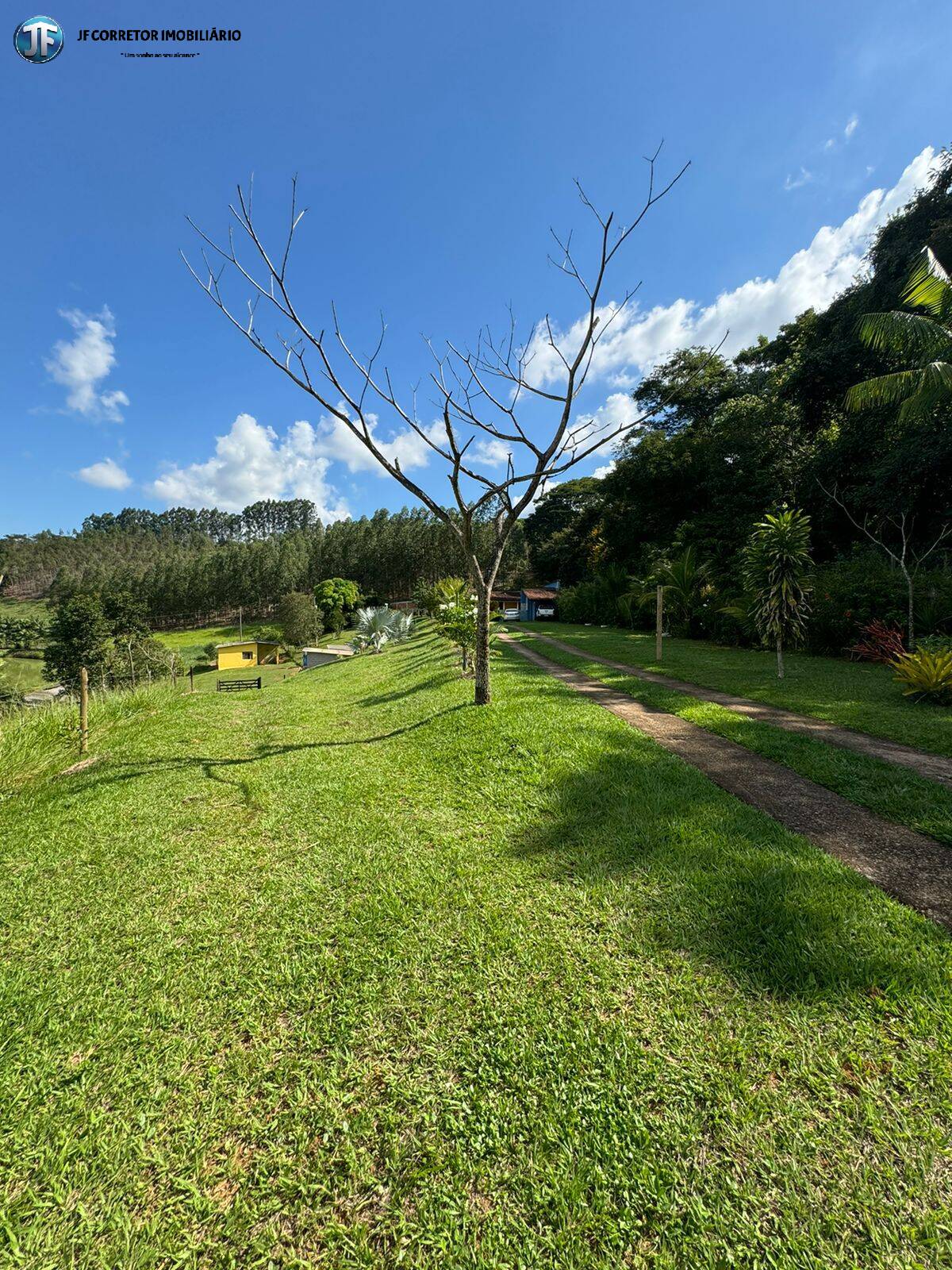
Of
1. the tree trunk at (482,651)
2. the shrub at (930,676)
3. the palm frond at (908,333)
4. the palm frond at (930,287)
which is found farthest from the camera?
the palm frond at (908,333)

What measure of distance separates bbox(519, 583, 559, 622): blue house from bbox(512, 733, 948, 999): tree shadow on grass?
29.0 meters

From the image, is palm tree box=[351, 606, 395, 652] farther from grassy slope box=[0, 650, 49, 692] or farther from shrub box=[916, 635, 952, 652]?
grassy slope box=[0, 650, 49, 692]

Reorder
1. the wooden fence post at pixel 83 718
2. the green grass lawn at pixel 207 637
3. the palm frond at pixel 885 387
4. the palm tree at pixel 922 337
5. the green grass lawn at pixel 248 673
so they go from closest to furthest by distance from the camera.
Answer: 1. the wooden fence post at pixel 83 718
2. the palm tree at pixel 922 337
3. the palm frond at pixel 885 387
4. the green grass lawn at pixel 248 673
5. the green grass lawn at pixel 207 637

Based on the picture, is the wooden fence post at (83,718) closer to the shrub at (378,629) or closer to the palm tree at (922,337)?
the shrub at (378,629)

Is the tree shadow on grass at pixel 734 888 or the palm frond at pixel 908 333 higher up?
the palm frond at pixel 908 333

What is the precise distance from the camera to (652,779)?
4520 mm

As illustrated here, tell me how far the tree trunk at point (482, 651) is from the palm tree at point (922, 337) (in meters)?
11.7

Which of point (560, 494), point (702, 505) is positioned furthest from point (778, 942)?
point (560, 494)

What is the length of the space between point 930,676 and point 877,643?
4849 millimetres

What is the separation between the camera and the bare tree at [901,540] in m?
11.1

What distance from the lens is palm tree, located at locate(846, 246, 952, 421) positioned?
10.1 meters

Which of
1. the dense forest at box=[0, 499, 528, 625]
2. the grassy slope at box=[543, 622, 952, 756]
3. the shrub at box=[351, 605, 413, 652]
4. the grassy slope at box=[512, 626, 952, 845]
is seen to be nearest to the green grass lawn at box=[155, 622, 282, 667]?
the dense forest at box=[0, 499, 528, 625]

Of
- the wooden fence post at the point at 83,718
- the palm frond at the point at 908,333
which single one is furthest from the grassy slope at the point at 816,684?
the wooden fence post at the point at 83,718

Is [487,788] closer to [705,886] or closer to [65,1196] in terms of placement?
[705,886]
